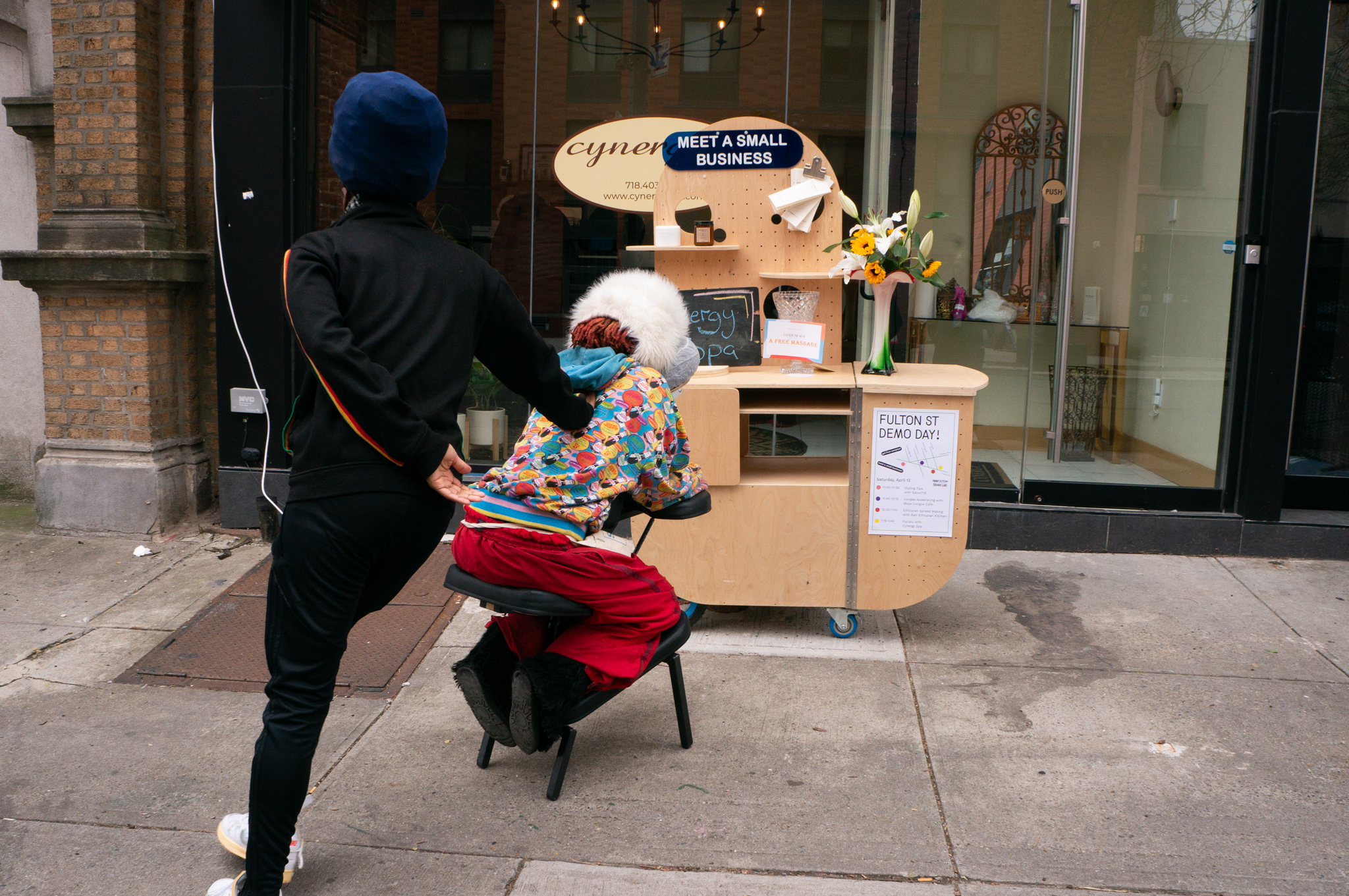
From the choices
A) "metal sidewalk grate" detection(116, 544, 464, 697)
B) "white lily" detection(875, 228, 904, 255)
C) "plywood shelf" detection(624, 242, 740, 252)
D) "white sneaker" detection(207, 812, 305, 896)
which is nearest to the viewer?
"white sneaker" detection(207, 812, 305, 896)

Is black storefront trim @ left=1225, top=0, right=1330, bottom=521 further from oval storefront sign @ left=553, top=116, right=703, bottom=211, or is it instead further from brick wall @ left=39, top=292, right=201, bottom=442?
brick wall @ left=39, top=292, right=201, bottom=442

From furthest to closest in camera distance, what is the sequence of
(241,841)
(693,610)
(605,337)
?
(693,610)
(605,337)
(241,841)

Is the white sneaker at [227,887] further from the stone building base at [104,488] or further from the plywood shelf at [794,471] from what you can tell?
the stone building base at [104,488]

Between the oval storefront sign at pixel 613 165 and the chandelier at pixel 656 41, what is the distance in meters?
0.39

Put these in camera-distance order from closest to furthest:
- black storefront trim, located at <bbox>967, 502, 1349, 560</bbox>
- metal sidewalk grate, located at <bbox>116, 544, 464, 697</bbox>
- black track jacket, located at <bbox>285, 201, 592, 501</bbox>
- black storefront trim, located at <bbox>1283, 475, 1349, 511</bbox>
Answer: black track jacket, located at <bbox>285, 201, 592, 501</bbox>, metal sidewalk grate, located at <bbox>116, 544, 464, 697</bbox>, black storefront trim, located at <bbox>967, 502, 1349, 560</bbox>, black storefront trim, located at <bbox>1283, 475, 1349, 511</bbox>

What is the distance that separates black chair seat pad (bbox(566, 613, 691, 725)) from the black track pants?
88 cm

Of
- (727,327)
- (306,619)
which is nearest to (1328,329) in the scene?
(727,327)

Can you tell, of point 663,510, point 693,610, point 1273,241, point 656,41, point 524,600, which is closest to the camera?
point 524,600

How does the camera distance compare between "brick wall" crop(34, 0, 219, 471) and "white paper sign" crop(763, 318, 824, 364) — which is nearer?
"white paper sign" crop(763, 318, 824, 364)

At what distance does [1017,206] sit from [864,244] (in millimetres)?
2446

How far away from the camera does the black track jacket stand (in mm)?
2389

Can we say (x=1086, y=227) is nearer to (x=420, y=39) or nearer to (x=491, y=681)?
(x=420, y=39)

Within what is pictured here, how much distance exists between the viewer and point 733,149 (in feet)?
16.0

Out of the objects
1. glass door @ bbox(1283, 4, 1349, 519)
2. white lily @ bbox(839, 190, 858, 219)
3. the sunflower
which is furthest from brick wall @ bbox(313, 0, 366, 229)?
glass door @ bbox(1283, 4, 1349, 519)
